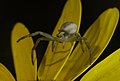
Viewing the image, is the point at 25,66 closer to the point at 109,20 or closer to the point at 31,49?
the point at 31,49

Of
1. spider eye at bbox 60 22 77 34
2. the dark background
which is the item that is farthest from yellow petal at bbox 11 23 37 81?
spider eye at bbox 60 22 77 34

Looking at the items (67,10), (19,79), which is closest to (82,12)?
(67,10)

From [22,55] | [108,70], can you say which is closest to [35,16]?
[22,55]

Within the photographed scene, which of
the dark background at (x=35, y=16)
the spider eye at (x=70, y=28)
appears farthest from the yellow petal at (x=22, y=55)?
the spider eye at (x=70, y=28)

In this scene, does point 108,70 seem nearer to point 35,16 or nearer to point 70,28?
point 70,28
